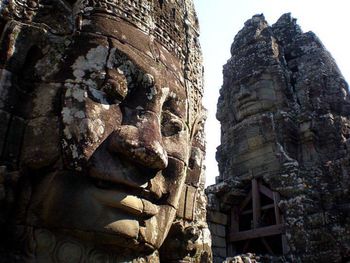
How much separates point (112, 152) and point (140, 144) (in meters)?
0.18

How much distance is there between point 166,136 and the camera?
115 inches

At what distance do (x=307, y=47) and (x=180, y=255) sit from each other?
45.6ft

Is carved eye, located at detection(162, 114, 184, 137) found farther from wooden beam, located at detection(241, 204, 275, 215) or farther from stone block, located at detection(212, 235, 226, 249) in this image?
wooden beam, located at detection(241, 204, 275, 215)

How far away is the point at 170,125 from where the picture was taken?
9.65 feet

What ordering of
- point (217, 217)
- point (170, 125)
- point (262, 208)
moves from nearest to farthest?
point (170, 125)
point (217, 217)
point (262, 208)

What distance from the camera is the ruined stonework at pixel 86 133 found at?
2275mm

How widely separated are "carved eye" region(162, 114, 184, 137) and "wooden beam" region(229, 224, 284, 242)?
911 cm

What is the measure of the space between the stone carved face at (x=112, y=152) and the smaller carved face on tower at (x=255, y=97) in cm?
1120

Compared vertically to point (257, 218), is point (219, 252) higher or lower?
lower

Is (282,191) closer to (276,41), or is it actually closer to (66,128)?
(276,41)

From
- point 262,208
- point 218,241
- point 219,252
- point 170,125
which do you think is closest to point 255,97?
point 262,208

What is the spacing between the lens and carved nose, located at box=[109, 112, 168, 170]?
7.84ft

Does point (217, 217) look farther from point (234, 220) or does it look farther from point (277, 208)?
point (277, 208)

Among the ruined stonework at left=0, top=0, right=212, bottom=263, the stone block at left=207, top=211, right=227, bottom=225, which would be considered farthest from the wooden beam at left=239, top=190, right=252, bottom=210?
the ruined stonework at left=0, top=0, right=212, bottom=263
